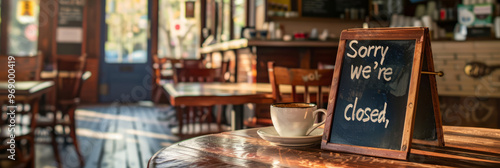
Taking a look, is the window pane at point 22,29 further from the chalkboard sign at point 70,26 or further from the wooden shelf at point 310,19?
the wooden shelf at point 310,19

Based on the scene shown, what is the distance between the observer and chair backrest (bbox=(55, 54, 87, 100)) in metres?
3.53

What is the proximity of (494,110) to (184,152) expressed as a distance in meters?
4.21

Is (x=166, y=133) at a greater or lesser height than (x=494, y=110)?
lesser

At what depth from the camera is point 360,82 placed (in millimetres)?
795

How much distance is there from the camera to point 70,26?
26.2ft

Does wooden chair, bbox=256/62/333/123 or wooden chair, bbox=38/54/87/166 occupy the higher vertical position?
wooden chair, bbox=256/62/333/123

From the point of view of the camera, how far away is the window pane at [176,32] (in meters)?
8.57

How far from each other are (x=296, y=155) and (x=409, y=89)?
0.23m

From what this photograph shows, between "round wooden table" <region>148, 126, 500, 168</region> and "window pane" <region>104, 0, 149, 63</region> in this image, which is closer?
"round wooden table" <region>148, 126, 500, 168</region>

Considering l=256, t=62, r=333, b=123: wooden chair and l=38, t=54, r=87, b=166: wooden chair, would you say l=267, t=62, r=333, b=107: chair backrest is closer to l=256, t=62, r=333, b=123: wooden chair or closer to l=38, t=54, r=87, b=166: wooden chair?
l=256, t=62, r=333, b=123: wooden chair

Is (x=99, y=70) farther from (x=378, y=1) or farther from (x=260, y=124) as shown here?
(x=260, y=124)

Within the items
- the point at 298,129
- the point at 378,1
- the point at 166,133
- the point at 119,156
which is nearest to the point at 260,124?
the point at 119,156

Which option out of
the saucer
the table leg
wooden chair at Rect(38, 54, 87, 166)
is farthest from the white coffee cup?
wooden chair at Rect(38, 54, 87, 166)

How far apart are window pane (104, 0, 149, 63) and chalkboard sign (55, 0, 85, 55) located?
504 millimetres
